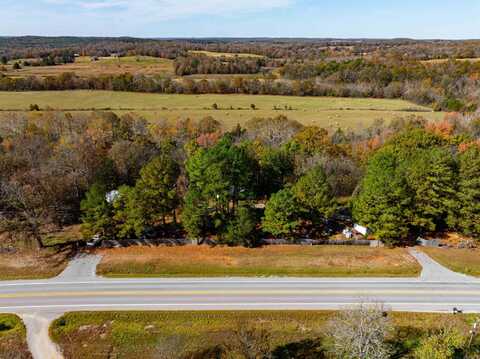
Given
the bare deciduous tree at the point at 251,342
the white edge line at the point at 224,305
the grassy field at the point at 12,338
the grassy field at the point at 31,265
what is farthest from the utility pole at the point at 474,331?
the grassy field at the point at 31,265

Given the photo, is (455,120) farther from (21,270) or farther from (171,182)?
(21,270)

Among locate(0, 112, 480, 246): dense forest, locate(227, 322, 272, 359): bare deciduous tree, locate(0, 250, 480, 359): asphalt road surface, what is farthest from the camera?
locate(0, 112, 480, 246): dense forest

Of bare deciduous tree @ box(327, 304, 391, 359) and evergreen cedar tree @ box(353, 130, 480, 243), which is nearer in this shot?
bare deciduous tree @ box(327, 304, 391, 359)

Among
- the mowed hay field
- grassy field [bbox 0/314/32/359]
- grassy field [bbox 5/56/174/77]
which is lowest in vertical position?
grassy field [bbox 0/314/32/359]

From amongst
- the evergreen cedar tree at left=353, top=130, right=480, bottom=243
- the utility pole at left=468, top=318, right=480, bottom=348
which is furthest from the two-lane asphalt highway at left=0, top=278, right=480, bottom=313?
the evergreen cedar tree at left=353, top=130, right=480, bottom=243

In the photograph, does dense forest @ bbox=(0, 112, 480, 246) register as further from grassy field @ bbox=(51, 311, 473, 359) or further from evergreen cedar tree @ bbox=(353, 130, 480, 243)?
grassy field @ bbox=(51, 311, 473, 359)

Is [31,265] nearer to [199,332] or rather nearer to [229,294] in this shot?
[199,332]

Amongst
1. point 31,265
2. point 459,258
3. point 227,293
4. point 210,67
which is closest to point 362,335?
point 227,293
